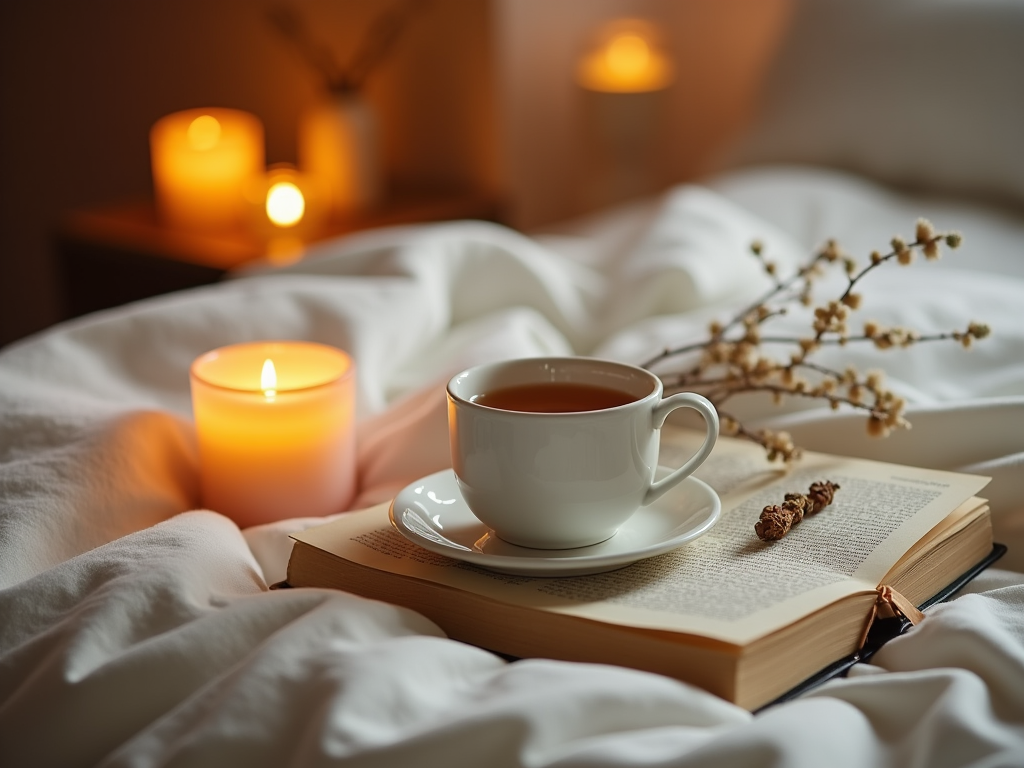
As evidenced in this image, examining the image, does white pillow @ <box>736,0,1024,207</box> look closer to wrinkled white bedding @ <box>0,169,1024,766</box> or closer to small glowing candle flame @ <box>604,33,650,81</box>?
wrinkled white bedding @ <box>0,169,1024,766</box>

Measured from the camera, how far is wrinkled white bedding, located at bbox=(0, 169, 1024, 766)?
49cm

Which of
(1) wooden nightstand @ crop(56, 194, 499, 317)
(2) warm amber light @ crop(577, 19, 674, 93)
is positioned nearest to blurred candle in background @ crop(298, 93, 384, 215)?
(1) wooden nightstand @ crop(56, 194, 499, 317)

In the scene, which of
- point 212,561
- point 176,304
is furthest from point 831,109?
point 212,561

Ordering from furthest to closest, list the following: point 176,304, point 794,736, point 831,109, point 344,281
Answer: point 831,109
point 344,281
point 176,304
point 794,736

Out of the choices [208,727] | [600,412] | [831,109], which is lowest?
[208,727]

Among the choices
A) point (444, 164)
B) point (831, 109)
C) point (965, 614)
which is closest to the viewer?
point (965, 614)

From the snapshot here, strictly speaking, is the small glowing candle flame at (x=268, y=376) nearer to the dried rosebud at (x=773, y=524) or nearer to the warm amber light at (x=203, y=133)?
the dried rosebud at (x=773, y=524)

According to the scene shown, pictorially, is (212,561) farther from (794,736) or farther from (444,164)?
(444,164)

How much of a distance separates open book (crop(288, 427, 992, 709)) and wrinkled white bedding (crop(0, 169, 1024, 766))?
0.09 ft

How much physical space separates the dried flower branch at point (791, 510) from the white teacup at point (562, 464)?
0.18 feet

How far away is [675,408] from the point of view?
64cm

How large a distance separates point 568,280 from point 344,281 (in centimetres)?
25

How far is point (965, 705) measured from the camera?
1.63 feet

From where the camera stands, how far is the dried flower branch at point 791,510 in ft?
2.12
